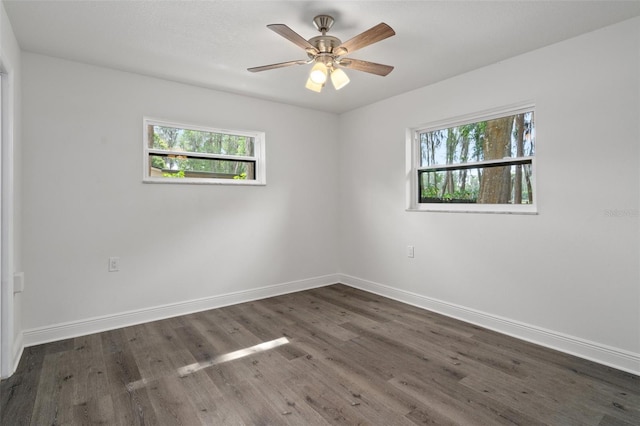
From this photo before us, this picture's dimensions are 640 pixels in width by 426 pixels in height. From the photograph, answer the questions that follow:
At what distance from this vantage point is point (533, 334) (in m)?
2.83

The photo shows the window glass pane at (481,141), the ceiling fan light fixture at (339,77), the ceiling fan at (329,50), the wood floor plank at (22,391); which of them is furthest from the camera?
the window glass pane at (481,141)

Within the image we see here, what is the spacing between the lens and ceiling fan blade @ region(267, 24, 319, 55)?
75.9 inches

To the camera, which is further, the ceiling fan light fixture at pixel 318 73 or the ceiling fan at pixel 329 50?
the ceiling fan light fixture at pixel 318 73

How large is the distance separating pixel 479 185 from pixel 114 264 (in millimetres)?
3583

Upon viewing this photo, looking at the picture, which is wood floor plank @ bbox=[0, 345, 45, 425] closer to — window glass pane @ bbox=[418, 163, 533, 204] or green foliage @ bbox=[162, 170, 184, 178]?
green foliage @ bbox=[162, 170, 184, 178]

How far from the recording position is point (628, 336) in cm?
237

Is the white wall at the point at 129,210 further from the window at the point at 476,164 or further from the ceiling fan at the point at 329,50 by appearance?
the ceiling fan at the point at 329,50

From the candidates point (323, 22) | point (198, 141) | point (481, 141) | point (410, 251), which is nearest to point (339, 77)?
point (323, 22)

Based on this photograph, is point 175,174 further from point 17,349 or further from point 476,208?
point 476,208

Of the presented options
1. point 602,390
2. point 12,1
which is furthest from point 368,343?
point 12,1

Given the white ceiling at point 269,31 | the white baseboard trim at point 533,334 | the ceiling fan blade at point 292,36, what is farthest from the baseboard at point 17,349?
the white baseboard trim at point 533,334

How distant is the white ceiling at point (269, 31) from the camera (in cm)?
216

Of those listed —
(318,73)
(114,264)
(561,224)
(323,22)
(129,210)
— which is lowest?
(114,264)

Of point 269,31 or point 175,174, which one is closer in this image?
point 269,31
